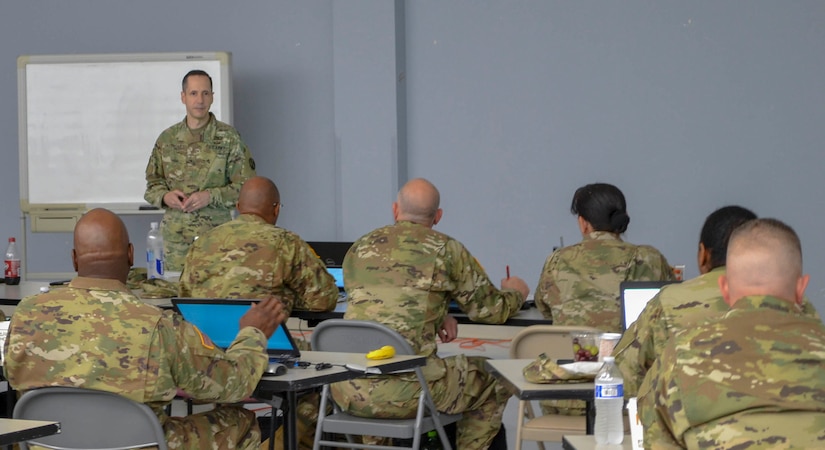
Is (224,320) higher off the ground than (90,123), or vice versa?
(90,123)

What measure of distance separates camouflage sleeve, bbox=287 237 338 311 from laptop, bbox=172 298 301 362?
2.35 ft

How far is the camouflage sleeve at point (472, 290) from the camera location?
3.89m

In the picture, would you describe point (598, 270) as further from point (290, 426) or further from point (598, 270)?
point (290, 426)

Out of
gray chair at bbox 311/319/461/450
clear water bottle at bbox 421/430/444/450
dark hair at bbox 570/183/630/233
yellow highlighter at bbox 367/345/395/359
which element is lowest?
clear water bottle at bbox 421/430/444/450

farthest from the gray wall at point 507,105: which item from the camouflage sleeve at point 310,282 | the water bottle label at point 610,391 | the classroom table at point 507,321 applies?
the water bottle label at point 610,391

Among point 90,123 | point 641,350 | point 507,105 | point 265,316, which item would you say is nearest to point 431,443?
point 265,316

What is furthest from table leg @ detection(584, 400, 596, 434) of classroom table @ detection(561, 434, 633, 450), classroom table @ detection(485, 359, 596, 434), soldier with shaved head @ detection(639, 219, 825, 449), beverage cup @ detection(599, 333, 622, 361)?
soldier with shaved head @ detection(639, 219, 825, 449)

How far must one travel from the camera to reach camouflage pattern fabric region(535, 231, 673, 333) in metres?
3.85

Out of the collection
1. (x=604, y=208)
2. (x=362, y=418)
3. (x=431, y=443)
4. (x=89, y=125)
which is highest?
(x=89, y=125)

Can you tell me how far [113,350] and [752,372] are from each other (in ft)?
4.84

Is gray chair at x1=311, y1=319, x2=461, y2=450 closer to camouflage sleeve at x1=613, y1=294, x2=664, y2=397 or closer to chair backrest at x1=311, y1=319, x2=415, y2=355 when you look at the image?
chair backrest at x1=311, y1=319, x2=415, y2=355

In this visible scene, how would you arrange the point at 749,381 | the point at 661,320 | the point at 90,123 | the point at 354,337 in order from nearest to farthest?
the point at 749,381 < the point at 661,320 < the point at 354,337 < the point at 90,123

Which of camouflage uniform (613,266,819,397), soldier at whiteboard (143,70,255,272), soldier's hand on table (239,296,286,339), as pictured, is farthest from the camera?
soldier at whiteboard (143,70,255,272)

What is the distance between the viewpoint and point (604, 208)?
13.1 ft
